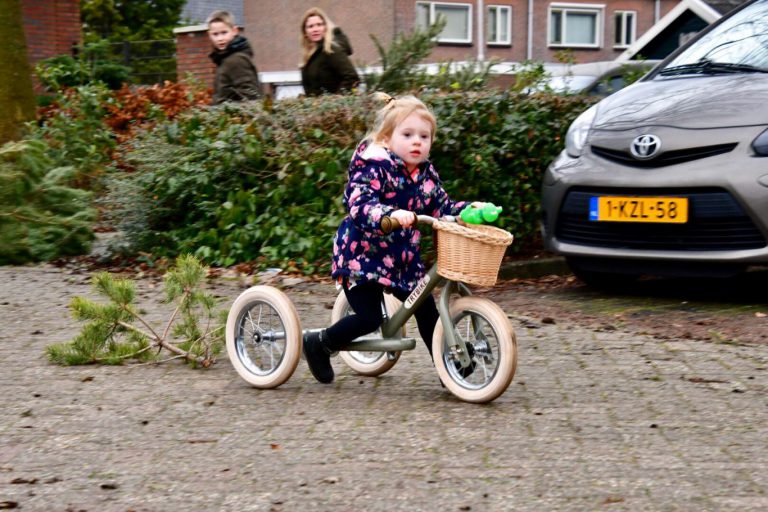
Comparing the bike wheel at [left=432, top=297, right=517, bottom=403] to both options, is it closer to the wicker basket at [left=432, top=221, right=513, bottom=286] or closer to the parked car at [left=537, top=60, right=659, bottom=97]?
the wicker basket at [left=432, top=221, right=513, bottom=286]

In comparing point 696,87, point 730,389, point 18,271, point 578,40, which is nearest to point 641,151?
point 696,87

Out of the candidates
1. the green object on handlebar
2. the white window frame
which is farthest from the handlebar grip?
the white window frame

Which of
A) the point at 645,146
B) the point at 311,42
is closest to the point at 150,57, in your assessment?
the point at 311,42

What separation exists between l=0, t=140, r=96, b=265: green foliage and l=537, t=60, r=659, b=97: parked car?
4028 millimetres

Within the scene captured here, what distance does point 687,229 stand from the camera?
253 inches

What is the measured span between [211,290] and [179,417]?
3310 millimetres

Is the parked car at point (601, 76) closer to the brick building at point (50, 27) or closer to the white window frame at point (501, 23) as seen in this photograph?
the brick building at point (50, 27)

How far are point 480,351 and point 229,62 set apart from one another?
19.5 feet

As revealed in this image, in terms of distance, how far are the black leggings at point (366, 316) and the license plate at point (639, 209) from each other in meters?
1.95

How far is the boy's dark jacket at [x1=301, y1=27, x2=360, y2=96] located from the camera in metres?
9.69

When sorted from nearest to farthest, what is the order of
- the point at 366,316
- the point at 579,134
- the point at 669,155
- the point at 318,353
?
the point at 366,316 < the point at 318,353 < the point at 669,155 < the point at 579,134

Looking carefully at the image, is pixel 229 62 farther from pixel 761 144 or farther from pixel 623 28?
pixel 623 28

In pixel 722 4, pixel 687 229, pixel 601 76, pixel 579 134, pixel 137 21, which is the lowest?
pixel 687 229

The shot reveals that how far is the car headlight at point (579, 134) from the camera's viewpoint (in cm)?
716
